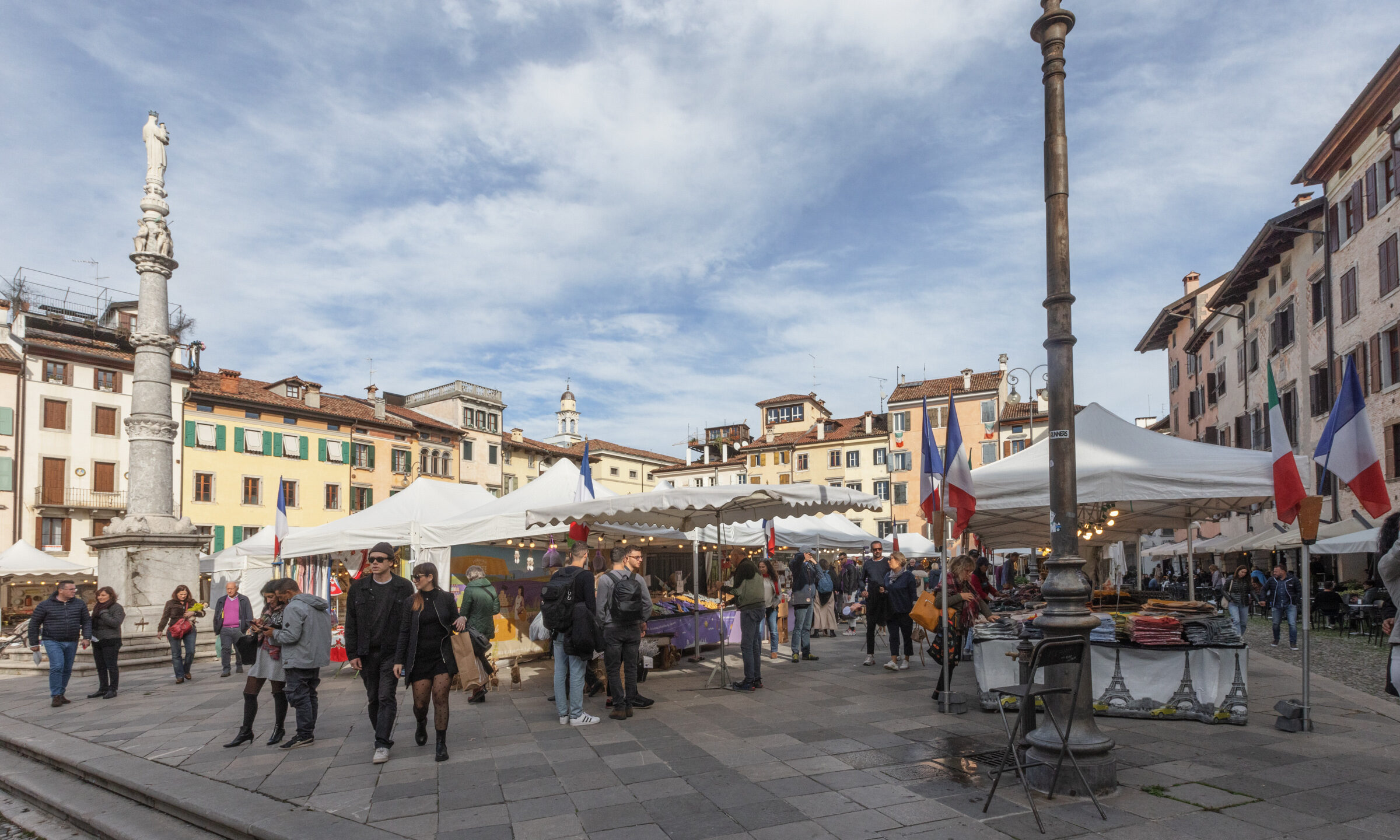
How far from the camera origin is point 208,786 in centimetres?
647

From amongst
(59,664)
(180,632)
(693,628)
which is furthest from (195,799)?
(180,632)

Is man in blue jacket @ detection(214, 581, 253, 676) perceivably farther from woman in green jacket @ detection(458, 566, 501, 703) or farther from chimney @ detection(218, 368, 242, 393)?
chimney @ detection(218, 368, 242, 393)

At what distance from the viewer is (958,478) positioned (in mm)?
8445

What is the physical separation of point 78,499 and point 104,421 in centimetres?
350

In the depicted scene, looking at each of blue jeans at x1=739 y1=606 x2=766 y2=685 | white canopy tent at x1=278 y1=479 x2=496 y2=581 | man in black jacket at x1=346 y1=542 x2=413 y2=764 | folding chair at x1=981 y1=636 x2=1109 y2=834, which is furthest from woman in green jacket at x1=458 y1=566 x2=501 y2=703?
folding chair at x1=981 y1=636 x2=1109 y2=834

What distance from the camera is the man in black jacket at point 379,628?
714 cm

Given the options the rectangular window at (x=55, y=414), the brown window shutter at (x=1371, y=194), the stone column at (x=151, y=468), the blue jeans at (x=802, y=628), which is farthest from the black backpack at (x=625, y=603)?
the rectangular window at (x=55, y=414)

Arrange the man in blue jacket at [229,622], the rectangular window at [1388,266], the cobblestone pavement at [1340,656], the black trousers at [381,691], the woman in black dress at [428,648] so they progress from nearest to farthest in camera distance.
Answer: the woman in black dress at [428,648] → the black trousers at [381,691] → the cobblestone pavement at [1340,656] → the man in blue jacket at [229,622] → the rectangular window at [1388,266]

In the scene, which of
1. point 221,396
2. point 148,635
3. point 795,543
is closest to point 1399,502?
point 795,543

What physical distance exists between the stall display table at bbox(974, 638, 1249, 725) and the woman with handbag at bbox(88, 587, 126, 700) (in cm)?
1119

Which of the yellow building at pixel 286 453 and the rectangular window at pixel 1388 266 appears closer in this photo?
the rectangular window at pixel 1388 266

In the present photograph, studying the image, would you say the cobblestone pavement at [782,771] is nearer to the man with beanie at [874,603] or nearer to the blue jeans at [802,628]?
the man with beanie at [874,603]

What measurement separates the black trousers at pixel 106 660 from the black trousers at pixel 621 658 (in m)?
7.56

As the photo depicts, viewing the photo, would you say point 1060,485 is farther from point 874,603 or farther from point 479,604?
point 874,603
